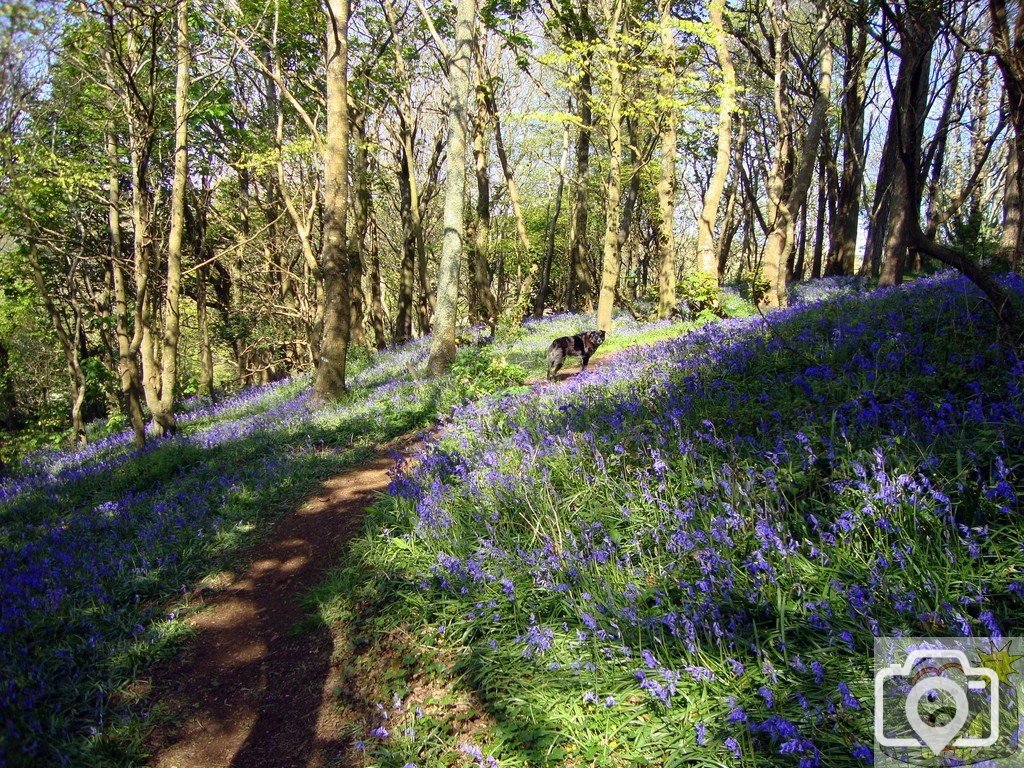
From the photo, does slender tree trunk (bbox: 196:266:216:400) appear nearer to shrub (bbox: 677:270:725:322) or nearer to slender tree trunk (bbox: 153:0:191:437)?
slender tree trunk (bbox: 153:0:191:437)

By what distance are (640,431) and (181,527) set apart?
5507 mm

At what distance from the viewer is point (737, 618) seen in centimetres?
288

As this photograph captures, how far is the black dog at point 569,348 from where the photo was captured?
8664mm

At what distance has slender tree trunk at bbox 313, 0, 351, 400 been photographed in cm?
1026

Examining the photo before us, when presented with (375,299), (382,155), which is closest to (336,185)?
(375,299)

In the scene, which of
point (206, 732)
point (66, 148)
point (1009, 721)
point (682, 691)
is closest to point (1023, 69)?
point (1009, 721)

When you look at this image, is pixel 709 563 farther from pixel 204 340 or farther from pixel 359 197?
pixel 204 340

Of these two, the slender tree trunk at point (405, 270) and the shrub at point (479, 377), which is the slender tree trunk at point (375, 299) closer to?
the slender tree trunk at point (405, 270)

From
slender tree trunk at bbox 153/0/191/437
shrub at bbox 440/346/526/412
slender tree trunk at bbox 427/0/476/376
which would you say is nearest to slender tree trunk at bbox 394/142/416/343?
slender tree trunk at bbox 153/0/191/437

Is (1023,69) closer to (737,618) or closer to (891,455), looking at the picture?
(891,455)

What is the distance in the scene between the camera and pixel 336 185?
10.4 metres

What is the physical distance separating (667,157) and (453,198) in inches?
321

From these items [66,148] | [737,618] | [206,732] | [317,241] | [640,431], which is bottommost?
[206,732]

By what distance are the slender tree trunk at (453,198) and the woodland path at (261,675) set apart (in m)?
5.50
